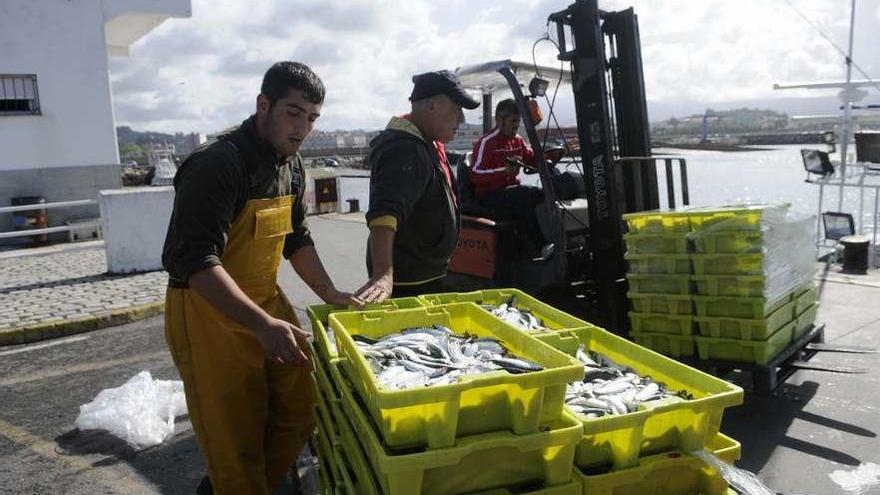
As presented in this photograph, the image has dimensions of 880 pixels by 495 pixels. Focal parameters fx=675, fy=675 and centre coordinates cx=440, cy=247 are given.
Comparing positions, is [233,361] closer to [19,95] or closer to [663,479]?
[663,479]

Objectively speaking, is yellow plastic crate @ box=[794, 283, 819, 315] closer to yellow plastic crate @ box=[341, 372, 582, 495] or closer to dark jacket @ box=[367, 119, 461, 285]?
dark jacket @ box=[367, 119, 461, 285]

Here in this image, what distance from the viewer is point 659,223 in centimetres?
495

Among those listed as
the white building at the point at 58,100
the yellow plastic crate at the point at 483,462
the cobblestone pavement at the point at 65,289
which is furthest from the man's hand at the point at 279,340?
the white building at the point at 58,100

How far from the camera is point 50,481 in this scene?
13.3 feet

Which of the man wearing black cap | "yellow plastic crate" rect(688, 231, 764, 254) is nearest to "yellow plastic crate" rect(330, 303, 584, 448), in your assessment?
the man wearing black cap

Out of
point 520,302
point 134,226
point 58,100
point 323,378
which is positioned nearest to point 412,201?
point 520,302

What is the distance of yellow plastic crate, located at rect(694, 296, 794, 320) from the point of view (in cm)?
457

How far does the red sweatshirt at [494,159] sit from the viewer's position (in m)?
6.34

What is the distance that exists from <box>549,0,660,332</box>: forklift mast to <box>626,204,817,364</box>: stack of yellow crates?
36.5 inches

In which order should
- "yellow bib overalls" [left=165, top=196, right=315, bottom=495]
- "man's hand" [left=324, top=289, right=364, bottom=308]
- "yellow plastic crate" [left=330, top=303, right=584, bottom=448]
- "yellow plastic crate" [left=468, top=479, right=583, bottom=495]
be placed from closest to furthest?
"yellow plastic crate" [left=330, top=303, right=584, bottom=448] → "yellow plastic crate" [left=468, top=479, right=583, bottom=495] → "yellow bib overalls" [left=165, top=196, right=315, bottom=495] → "man's hand" [left=324, top=289, right=364, bottom=308]

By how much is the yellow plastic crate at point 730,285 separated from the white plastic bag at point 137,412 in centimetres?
384

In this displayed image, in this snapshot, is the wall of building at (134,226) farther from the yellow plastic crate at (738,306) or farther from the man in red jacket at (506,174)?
the yellow plastic crate at (738,306)

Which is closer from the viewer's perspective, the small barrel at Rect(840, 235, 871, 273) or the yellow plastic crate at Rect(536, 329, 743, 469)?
the yellow plastic crate at Rect(536, 329, 743, 469)

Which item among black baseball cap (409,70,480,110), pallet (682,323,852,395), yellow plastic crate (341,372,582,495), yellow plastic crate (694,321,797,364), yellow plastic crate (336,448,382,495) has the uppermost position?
black baseball cap (409,70,480,110)
